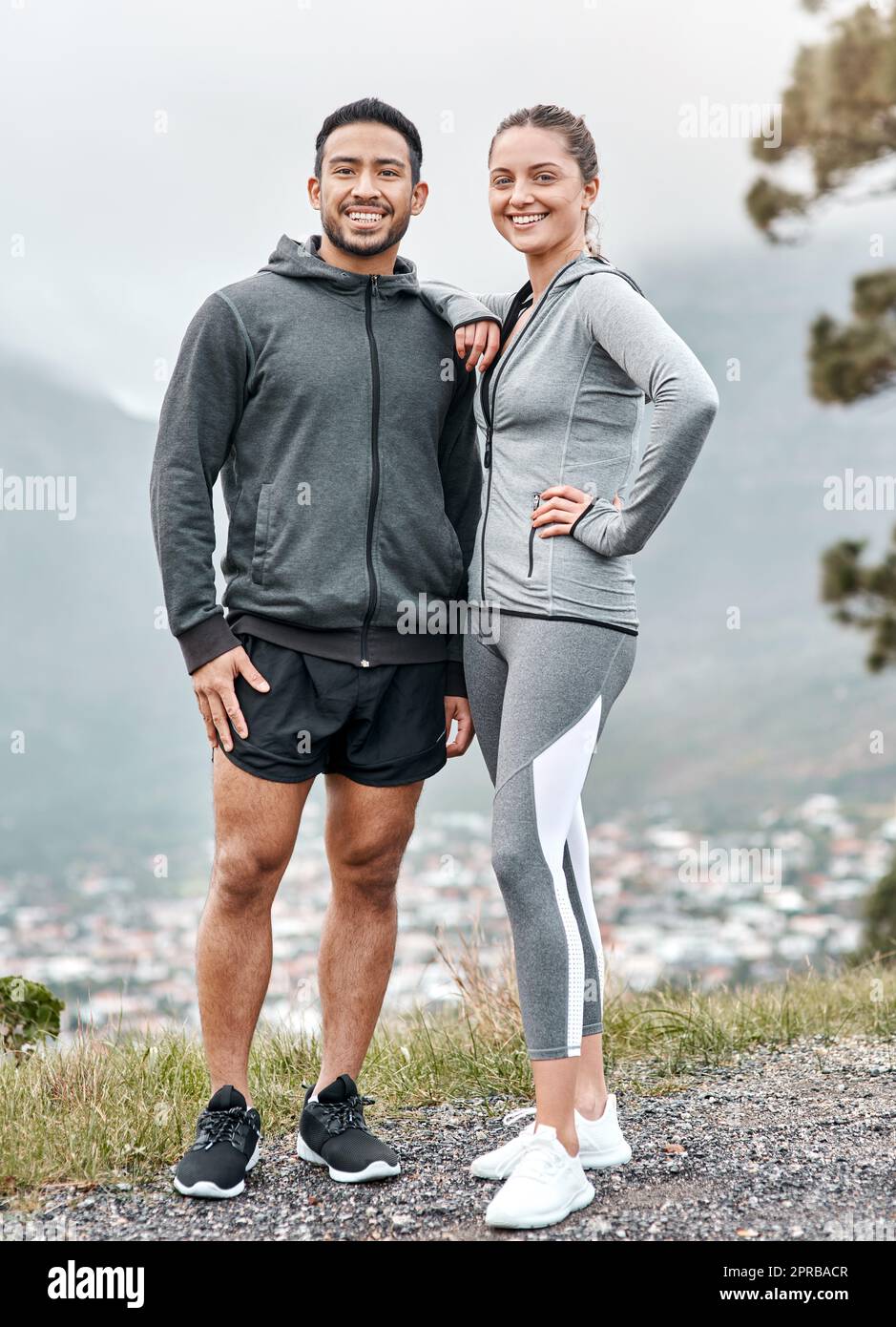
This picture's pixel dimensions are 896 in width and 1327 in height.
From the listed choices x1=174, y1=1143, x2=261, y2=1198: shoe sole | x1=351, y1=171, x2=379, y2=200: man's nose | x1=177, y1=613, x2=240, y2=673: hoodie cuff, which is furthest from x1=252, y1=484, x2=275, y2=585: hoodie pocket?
x1=174, y1=1143, x2=261, y2=1198: shoe sole

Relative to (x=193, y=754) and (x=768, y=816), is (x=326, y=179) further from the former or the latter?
(x=193, y=754)

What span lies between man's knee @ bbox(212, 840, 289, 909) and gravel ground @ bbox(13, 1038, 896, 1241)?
0.62m

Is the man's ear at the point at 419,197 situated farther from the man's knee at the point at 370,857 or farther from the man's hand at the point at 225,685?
the man's knee at the point at 370,857

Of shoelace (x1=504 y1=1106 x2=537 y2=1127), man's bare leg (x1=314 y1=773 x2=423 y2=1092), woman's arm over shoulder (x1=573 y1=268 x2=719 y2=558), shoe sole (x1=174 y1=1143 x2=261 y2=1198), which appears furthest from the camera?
shoelace (x1=504 y1=1106 x2=537 y2=1127)

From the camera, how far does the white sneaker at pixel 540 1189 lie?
94.5 inches

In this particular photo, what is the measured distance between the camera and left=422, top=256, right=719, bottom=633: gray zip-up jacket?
7.95 feet

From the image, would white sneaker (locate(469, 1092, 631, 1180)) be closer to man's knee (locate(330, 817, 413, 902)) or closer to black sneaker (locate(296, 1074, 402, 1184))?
black sneaker (locate(296, 1074, 402, 1184))

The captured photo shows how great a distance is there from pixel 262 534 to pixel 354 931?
0.95 meters

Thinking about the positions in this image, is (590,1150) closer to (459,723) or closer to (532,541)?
(459,723)

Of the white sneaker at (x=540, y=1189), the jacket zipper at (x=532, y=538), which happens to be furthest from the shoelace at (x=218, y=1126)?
the jacket zipper at (x=532, y=538)

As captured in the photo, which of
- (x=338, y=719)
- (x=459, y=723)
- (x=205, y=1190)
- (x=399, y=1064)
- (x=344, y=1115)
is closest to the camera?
(x=205, y=1190)

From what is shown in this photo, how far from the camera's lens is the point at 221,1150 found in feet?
8.75

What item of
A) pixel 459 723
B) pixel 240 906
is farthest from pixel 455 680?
pixel 240 906
